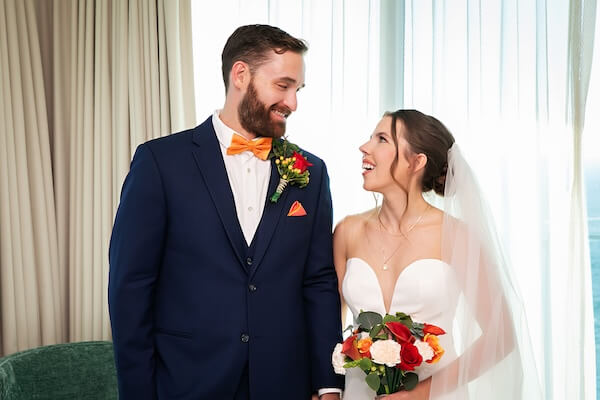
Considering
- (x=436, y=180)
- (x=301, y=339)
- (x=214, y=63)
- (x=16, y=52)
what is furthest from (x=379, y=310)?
(x=16, y=52)

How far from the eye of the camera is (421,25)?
3.51 metres

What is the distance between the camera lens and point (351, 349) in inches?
90.8

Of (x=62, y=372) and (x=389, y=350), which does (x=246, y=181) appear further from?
(x=62, y=372)

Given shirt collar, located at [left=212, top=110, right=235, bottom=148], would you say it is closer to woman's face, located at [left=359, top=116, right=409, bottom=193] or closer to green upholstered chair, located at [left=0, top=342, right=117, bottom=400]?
woman's face, located at [left=359, top=116, right=409, bottom=193]

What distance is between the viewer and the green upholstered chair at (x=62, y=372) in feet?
10.1

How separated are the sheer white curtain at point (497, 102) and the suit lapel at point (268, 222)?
1200 millimetres

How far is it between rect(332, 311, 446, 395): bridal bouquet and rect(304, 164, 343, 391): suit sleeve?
99 millimetres

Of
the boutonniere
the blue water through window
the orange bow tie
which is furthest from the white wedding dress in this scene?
the blue water through window

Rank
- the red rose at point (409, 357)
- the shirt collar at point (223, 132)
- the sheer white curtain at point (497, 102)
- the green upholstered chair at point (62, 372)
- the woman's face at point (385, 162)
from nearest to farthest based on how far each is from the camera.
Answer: the red rose at point (409, 357)
the shirt collar at point (223, 132)
the woman's face at point (385, 162)
the green upholstered chair at point (62, 372)
the sheer white curtain at point (497, 102)

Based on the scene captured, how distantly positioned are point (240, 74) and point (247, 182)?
39cm

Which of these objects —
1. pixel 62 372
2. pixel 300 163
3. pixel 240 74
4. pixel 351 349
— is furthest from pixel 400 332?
pixel 62 372

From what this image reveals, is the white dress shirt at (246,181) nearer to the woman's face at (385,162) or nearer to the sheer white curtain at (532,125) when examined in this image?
the woman's face at (385,162)

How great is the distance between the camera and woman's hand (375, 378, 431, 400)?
2350 millimetres

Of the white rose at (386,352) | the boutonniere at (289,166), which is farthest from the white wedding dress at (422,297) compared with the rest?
the boutonniere at (289,166)
